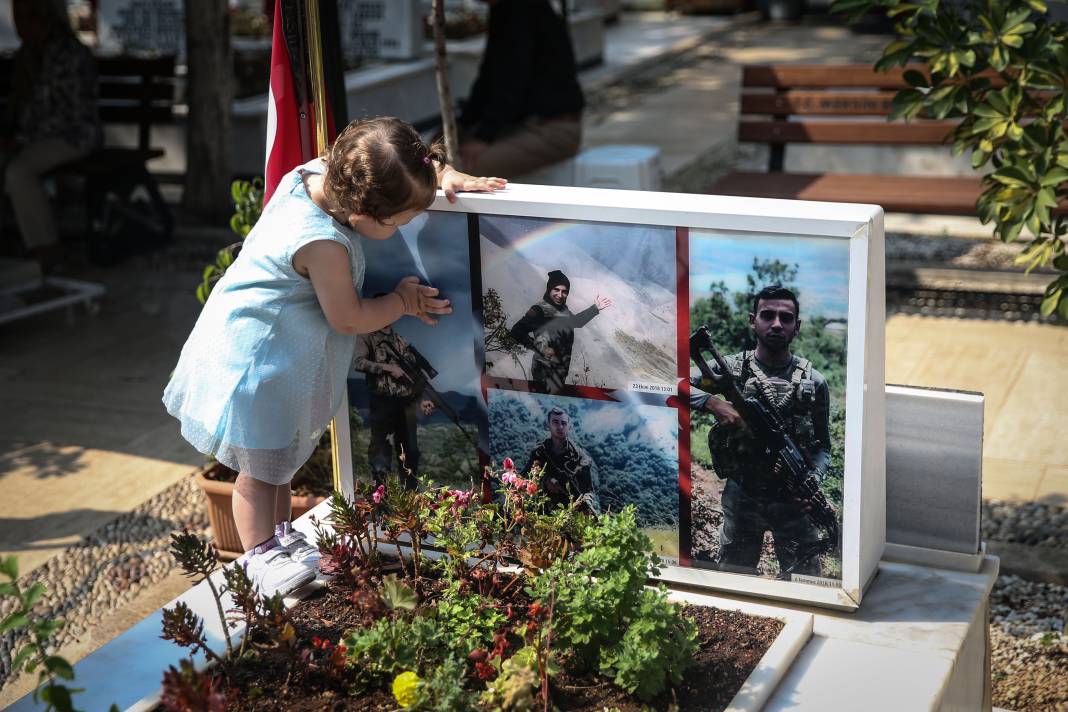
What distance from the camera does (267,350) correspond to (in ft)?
8.75

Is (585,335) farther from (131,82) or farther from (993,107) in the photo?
(131,82)

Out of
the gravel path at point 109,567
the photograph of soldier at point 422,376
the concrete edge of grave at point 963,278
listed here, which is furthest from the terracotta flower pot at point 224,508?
the concrete edge of grave at point 963,278

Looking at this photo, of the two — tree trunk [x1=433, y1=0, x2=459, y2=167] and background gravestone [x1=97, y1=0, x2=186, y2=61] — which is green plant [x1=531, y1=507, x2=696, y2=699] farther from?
background gravestone [x1=97, y1=0, x2=186, y2=61]

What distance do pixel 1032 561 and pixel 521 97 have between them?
357cm

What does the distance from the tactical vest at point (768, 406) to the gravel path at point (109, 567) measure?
2.26m

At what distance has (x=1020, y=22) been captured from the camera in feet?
10.5

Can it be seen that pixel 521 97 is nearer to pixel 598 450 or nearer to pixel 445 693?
pixel 598 450

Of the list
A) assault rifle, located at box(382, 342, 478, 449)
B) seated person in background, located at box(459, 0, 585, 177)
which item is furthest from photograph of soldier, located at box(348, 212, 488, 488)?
seated person in background, located at box(459, 0, 585, 177)

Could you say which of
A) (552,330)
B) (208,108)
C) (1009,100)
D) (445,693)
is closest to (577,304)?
(552,330)

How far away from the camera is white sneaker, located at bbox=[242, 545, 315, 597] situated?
2.72m

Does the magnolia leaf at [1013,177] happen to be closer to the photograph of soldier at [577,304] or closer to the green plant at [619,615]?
the photograph of soldier at [577,304]

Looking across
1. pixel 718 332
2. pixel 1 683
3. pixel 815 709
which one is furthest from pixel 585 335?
pixel 1 683

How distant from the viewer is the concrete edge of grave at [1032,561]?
12.2 ft

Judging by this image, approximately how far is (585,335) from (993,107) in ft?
4.95
